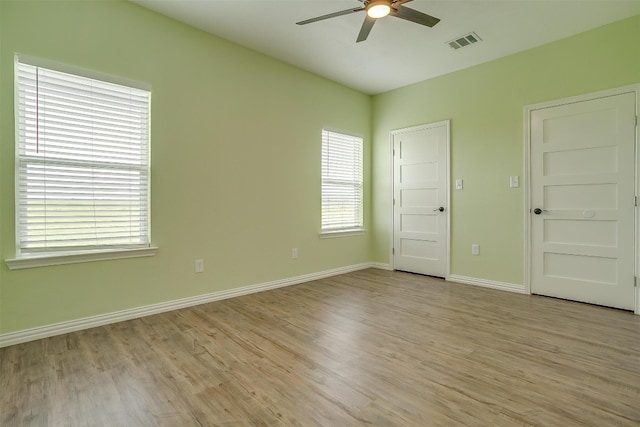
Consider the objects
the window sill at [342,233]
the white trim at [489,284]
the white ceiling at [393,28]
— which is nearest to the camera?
the white ceiling at [393,28]

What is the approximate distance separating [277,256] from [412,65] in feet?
9.69

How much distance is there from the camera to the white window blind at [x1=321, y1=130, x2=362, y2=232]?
4531mm

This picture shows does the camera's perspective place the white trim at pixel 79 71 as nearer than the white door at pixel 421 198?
Yes

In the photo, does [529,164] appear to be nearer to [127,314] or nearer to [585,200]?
[585,200]

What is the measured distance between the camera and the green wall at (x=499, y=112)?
3129mm

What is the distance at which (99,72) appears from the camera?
2625 mm

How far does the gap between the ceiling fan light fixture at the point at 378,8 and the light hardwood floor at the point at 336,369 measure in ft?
8.09

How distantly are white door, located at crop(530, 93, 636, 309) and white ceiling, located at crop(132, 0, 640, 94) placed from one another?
0.82 metres

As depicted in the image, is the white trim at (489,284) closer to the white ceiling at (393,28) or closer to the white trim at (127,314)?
the white trim at (127,314)

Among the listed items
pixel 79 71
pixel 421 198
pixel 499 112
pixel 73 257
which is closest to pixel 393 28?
pixel 499 112

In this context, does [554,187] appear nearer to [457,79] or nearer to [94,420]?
[457,79]

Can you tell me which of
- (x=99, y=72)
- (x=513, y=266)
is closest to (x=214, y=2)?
(x=99, y=72)

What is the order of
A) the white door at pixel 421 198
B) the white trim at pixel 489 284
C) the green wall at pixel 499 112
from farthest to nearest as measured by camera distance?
the white door at pixel 421 198 → the white trim at pixel 489 284 → the green wall at pixel 499 112

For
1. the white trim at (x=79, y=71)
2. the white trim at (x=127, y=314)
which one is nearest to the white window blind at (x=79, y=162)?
Answer: the white trim at (x=79, y=71)
